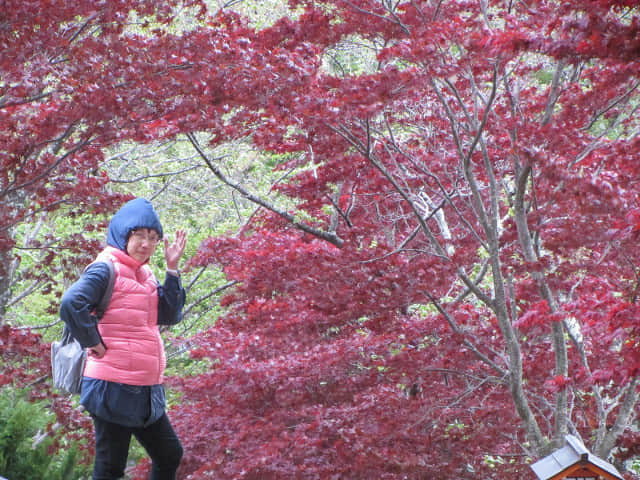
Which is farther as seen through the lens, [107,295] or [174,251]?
[174,251]

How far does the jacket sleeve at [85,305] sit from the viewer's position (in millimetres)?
2160

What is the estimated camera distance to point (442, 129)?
490 centimetres

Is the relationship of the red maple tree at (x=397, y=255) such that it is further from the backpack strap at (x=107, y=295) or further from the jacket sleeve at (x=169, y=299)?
the backpack strap at (x=107, y=295)

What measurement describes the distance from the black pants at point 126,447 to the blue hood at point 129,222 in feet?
2.20

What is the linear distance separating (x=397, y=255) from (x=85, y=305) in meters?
2.26

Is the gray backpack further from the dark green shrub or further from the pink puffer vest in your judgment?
the dark green shrub

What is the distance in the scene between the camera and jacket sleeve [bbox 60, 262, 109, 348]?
216 cm

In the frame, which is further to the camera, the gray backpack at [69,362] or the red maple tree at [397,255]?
the red maple tree at [397,255]

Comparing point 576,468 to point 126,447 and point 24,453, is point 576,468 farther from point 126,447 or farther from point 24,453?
point 24,453

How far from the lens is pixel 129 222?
2.43m

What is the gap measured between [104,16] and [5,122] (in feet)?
3.28

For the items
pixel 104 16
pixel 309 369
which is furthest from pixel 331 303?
pixel 104 16

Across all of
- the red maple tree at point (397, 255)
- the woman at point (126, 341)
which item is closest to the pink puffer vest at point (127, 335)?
the woman at point (126, 341)

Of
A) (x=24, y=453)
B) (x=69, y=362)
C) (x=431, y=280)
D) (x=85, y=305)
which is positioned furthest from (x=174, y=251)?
(x=24, y=453)
